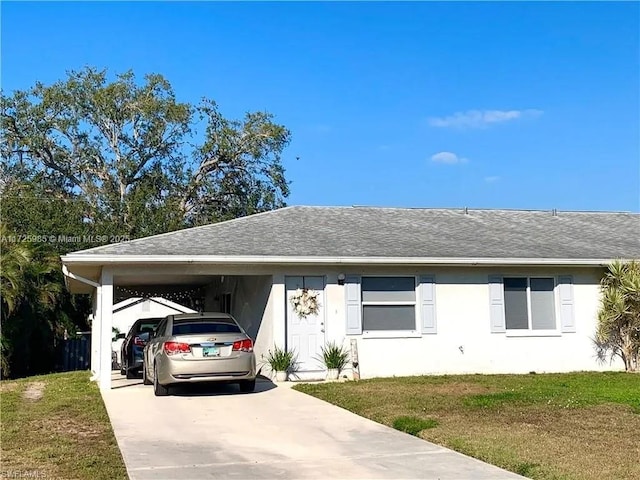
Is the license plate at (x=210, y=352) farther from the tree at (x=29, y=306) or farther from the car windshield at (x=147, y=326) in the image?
the tree at (x=29, y=306)

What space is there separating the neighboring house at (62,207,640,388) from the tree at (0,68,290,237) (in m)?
20.0

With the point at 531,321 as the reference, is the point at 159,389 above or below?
below

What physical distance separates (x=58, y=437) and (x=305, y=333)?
295 inches

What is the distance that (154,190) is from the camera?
36.1 metres

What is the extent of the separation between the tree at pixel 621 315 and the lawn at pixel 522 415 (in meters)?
1.45

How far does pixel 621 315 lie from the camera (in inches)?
642

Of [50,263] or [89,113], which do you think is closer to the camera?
[50,263]

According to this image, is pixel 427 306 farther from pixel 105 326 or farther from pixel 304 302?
pixel 105 326

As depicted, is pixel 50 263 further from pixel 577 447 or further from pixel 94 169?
pixel 577 447

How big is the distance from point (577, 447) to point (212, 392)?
7.24 metres

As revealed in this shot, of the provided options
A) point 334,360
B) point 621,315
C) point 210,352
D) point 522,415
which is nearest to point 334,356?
point 334,360

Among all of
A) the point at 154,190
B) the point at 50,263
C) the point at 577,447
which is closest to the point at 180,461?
the point at 577,447

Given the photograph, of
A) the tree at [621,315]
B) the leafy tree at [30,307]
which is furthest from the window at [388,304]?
the leafy tree at [30,307]

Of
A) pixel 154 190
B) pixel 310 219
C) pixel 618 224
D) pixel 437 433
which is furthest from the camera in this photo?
pixel 154 190
